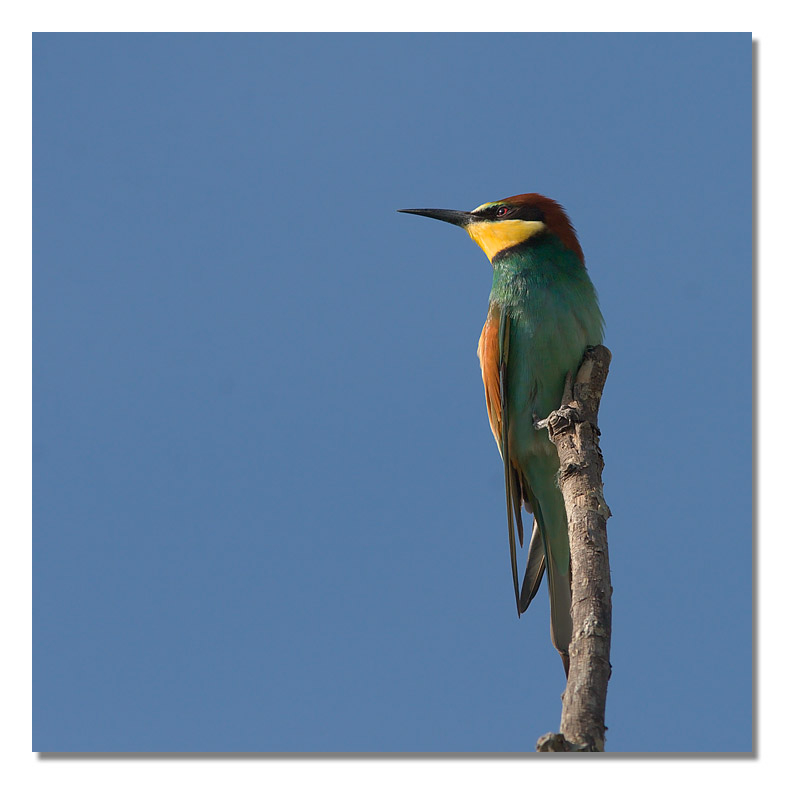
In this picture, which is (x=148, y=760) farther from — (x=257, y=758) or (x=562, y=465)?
(x=562, y=465)

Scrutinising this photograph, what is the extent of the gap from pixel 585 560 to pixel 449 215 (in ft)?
10.2

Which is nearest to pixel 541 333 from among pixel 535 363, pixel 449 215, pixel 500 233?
pixel 535 363

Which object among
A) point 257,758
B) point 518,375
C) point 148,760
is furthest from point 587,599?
point 518,375

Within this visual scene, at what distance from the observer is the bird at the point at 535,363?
4578 mm

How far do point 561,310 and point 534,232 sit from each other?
2.25ft

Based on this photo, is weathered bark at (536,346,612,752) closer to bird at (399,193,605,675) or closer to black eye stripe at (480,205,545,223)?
bird at (399,193,605,675)

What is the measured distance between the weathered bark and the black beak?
1.66 meters

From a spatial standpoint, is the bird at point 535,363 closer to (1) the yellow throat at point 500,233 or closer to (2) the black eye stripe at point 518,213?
(1) the yellow throat at point 500,233

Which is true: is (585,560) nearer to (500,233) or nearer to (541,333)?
(541,333)

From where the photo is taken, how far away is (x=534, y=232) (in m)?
5.24

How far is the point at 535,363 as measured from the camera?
466 centimetres

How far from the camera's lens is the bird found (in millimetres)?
4578

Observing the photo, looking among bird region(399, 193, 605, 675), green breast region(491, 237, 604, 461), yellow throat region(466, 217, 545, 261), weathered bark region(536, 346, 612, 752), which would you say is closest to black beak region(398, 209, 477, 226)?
yellow throat region(466, 217, 545, 261)

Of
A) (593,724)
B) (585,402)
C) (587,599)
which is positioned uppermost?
(585,402)
